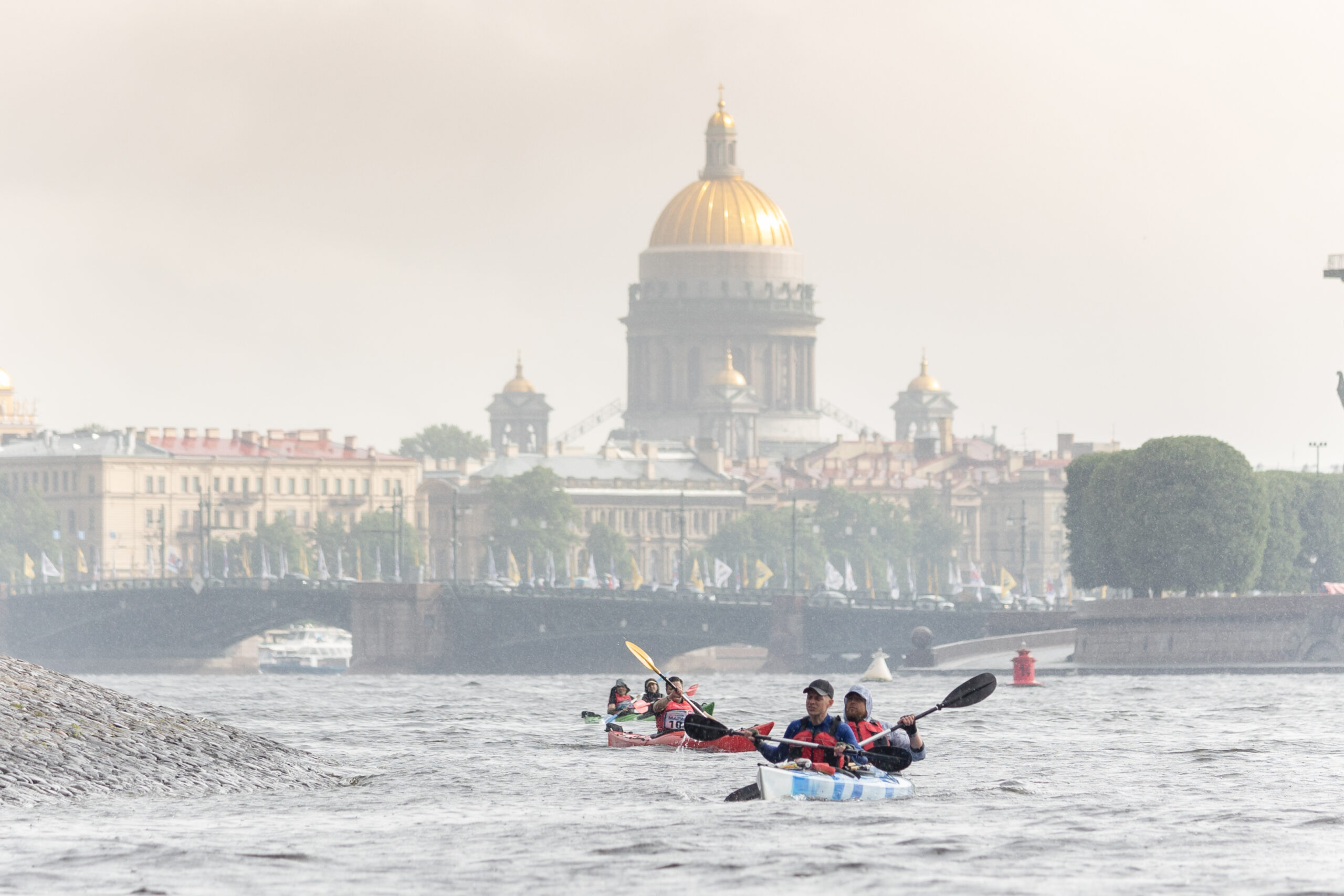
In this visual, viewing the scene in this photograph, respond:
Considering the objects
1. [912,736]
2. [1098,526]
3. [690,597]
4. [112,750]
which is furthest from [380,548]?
[912,736]

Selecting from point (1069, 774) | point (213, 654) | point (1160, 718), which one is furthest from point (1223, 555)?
point (1069, 774)

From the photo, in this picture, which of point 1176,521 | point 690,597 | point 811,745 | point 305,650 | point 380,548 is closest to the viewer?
point 811,745

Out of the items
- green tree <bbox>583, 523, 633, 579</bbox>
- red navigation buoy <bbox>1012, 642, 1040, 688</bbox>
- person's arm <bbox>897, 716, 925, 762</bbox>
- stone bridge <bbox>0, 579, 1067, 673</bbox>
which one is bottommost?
person's arm <bbox>897, 716, 925, 762</bbox>

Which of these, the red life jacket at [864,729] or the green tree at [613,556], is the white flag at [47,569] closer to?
the green tree at [613,556]

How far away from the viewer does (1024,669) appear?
9962 centimetres

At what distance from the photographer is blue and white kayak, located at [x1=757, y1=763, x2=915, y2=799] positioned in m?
41.7

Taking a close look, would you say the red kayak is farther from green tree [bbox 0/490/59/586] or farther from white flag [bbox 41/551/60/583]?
green tree [bbox 0/490/59/586]

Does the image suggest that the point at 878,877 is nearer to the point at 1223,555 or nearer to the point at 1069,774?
the point at 1069,774

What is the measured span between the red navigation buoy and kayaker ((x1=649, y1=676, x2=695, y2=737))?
135 ft

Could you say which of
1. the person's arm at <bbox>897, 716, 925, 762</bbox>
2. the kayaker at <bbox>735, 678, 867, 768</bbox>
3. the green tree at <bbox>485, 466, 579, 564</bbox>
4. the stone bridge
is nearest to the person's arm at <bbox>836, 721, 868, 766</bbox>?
the kayaker at <bbox>735, 678, 867, 768</bbox>

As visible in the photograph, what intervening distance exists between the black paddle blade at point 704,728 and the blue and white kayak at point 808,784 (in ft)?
8.22

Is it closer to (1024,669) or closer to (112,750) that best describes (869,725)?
(112,750)

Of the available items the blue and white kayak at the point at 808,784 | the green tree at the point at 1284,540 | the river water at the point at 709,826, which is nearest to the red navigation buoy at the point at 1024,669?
the green tree at the point at 1284,540

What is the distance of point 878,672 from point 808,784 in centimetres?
6870
